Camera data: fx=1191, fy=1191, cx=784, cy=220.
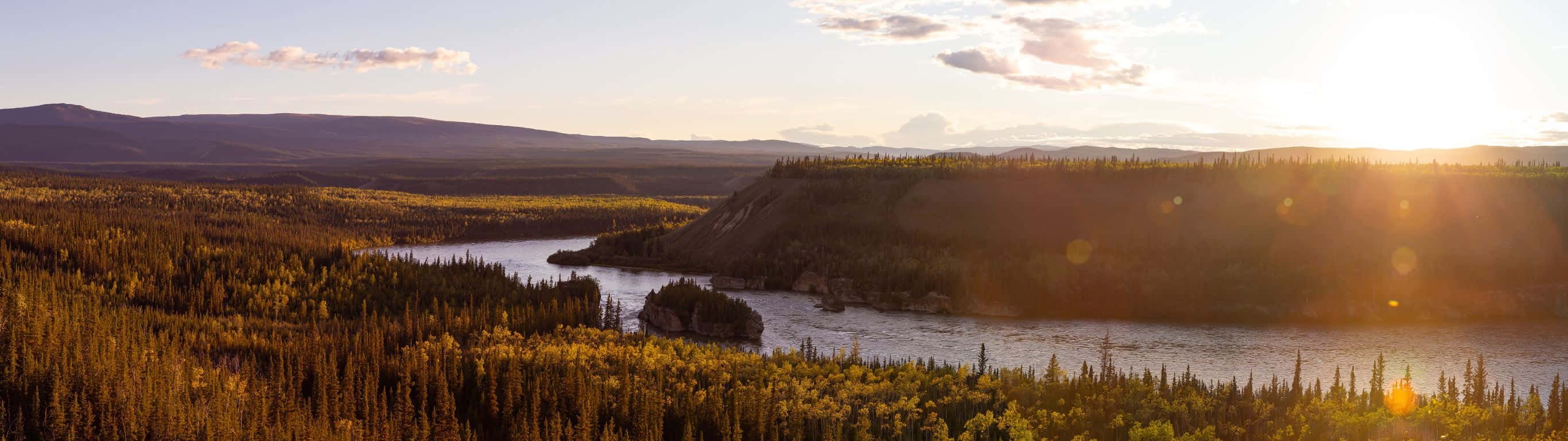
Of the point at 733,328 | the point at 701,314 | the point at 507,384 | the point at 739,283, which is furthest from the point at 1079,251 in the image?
the point at 507,384

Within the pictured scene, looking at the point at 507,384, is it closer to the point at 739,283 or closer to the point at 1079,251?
the point at 739,283

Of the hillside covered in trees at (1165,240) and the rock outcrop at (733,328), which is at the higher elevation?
the hillside covered in trees at (1165,240)

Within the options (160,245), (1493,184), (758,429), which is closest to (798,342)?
(758,429)

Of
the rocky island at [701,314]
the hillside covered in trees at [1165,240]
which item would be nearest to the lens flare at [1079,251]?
the hillside covered in trees at [1165,240]

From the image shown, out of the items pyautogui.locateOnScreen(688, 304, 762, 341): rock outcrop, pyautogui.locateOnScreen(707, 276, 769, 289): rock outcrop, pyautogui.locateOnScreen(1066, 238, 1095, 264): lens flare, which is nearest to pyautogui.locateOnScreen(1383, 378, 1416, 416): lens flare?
pyautogui.locateOnScreen(688, 304, 762, 341): rock outcrop

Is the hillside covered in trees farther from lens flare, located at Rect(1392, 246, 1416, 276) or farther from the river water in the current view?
the river water

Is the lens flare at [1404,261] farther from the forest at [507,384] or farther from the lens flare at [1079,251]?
the forest at [507,384]
